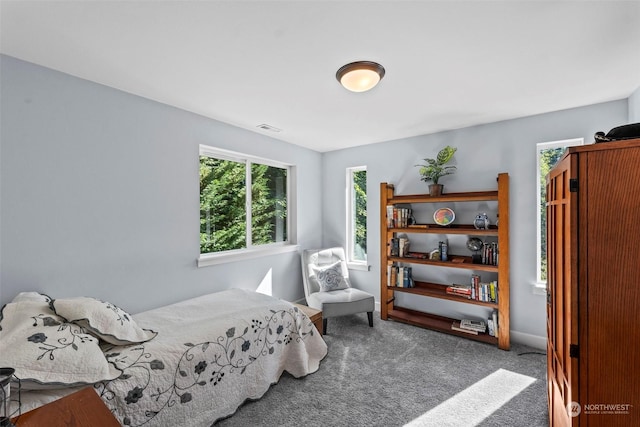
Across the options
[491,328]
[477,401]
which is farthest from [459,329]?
[477,401]

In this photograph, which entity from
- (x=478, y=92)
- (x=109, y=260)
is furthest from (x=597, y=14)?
(x=109, y=260)

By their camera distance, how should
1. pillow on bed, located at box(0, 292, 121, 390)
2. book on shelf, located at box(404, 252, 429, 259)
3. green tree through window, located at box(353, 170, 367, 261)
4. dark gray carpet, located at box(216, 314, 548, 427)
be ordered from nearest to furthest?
1. pillow on bed, located at box(0, 292, 121, 390)
2. dark gray carpet, located at box(216, 314, 548, 427)
3. book on shelf, located at box(404, 252, 429, 259)
4. green tree through window, located at box(353, 170, 367, 261)

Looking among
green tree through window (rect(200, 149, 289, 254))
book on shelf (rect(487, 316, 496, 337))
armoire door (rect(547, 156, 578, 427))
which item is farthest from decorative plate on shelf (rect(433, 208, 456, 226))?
green tree through window (rect(200, 149, 289, 254))

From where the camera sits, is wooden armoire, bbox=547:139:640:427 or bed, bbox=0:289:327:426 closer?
wooden armoire, bbox=547:139:640:427

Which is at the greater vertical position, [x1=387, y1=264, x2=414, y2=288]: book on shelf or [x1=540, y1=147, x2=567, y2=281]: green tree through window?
[x1=540, y1=147, x2=567, y2=281]: green tree through window

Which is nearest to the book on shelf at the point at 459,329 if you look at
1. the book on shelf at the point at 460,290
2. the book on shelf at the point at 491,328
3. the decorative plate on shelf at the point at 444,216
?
the book on shelf at the point at 491,328

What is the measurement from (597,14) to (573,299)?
4.73ft

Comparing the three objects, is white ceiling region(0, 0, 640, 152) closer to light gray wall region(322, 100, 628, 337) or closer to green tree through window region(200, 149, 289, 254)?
light gray wall region(322, 100, 628, 337)

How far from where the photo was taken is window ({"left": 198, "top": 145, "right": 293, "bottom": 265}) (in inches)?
118

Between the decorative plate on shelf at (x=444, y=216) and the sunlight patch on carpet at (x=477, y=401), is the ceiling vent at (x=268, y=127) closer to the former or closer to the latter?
the decorative plate on shelf at (x=444, y=216)

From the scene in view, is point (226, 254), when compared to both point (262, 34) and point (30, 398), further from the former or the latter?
point (262, 34)

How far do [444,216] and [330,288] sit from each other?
1.61 m

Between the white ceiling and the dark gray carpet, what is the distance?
238cm

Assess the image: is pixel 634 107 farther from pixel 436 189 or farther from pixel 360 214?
pixel 360 214
